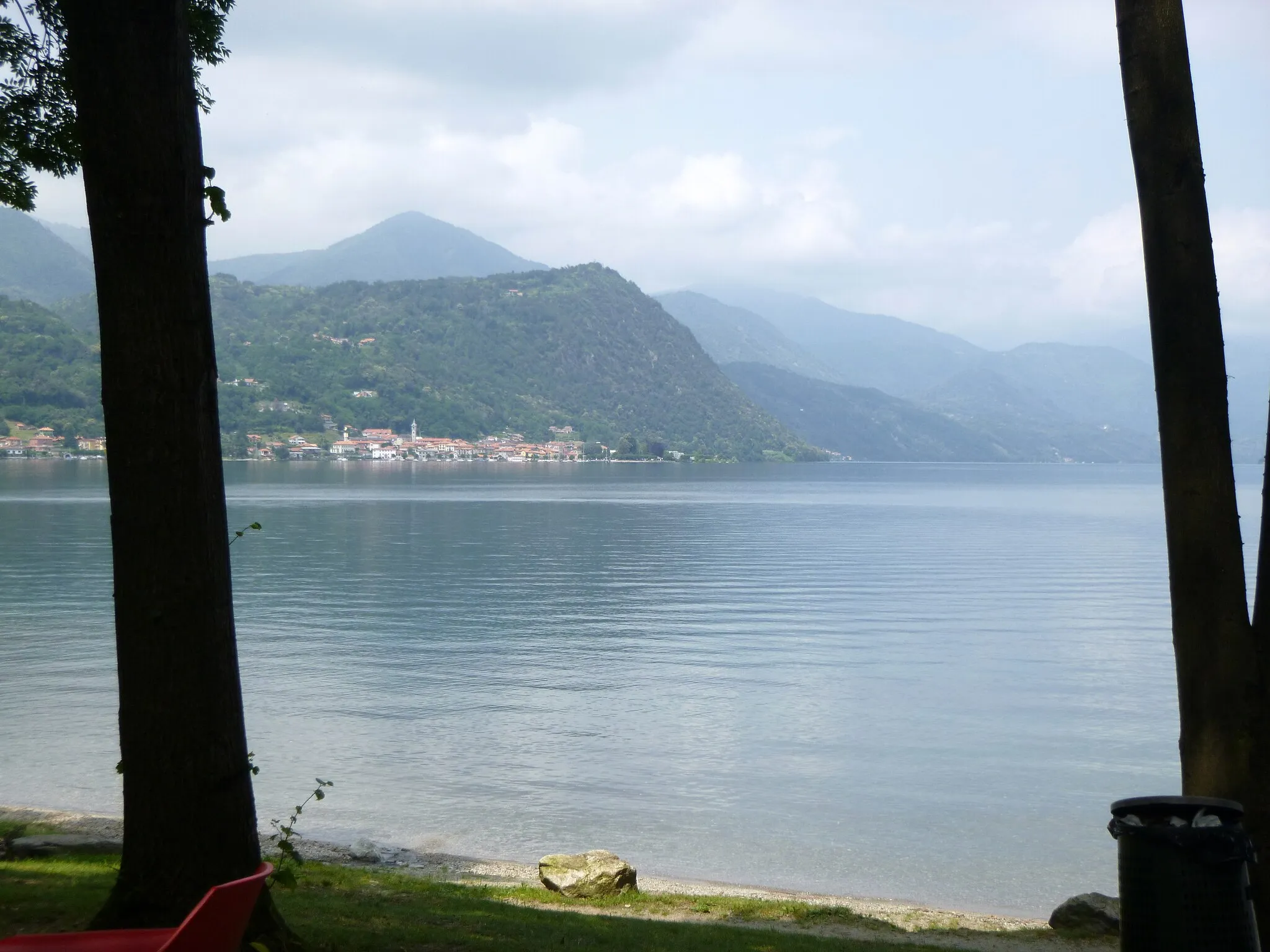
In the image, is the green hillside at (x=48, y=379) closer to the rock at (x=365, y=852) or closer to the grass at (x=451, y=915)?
the rock at (x=365, y=852)

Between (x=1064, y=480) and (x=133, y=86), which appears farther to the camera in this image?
(x=1064, y=480)

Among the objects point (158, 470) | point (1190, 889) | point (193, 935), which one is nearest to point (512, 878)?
point (1190, 889)

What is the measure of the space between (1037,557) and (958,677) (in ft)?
91.8

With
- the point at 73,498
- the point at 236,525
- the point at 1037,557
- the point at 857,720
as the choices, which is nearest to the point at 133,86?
the point at 857,720

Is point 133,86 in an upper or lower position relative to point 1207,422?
upper

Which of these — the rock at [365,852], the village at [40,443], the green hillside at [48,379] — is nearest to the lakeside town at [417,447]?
the village at [40,443]

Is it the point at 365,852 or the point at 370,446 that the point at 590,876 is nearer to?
the point at 365,852

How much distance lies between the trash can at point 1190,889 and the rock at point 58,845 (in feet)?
22.2

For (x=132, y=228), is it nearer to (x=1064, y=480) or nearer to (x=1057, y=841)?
(x=1057, y=841)

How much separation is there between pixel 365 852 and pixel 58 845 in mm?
3634

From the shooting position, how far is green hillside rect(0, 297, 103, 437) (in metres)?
134

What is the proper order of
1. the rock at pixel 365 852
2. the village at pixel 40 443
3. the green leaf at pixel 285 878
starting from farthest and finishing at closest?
the village at pixel 40 443 < the rock at pixel 365 852 < the green leaf at pixel 285 878

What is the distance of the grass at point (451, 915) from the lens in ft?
17.9

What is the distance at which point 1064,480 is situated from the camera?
6521 inches
